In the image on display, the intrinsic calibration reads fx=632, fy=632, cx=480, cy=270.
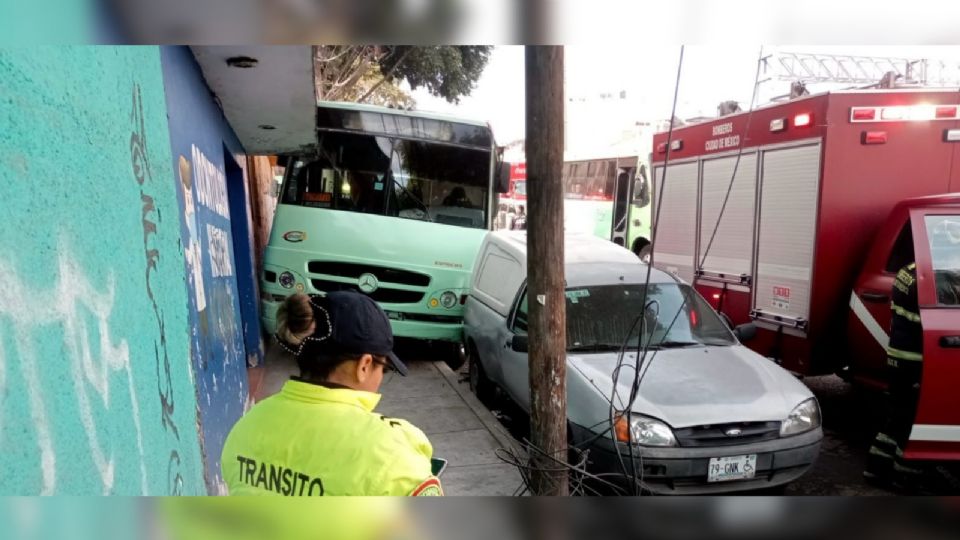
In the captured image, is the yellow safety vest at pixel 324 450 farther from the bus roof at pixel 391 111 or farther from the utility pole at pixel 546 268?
the bus roof at pixel 391 111

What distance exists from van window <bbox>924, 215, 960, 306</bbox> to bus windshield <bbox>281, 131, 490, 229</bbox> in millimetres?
4557

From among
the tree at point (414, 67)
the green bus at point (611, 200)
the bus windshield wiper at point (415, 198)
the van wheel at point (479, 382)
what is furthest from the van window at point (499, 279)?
the green bus at point (611, 200)

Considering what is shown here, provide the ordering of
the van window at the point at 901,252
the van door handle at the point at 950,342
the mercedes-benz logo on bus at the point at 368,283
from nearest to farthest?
the van door handle at the point at 950,342
the van window at the point at 901,252
the mercedes-benz logo on bus at the point at 368,283

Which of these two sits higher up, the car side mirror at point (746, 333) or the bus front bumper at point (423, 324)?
the car side mirror at point (746, 333)

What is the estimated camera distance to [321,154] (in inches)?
292

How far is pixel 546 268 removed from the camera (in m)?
3.20

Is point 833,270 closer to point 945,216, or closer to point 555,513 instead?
point 945,216

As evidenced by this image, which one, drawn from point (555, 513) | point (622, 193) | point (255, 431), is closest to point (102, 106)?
point (255, 431)

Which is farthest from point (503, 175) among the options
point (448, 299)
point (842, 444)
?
point (842, 444)

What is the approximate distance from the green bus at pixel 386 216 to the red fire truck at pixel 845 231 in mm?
3054

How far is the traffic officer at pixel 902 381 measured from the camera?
423cm

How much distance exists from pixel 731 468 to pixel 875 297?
2.22m

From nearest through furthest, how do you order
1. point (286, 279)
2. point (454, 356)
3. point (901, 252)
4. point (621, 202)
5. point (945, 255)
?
point (945, 255) → point (901, 252) → point (286, 279) → point (454, 356) → point (621, 202)

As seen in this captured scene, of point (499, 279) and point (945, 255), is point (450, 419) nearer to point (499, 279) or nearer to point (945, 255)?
point (499, 279)
